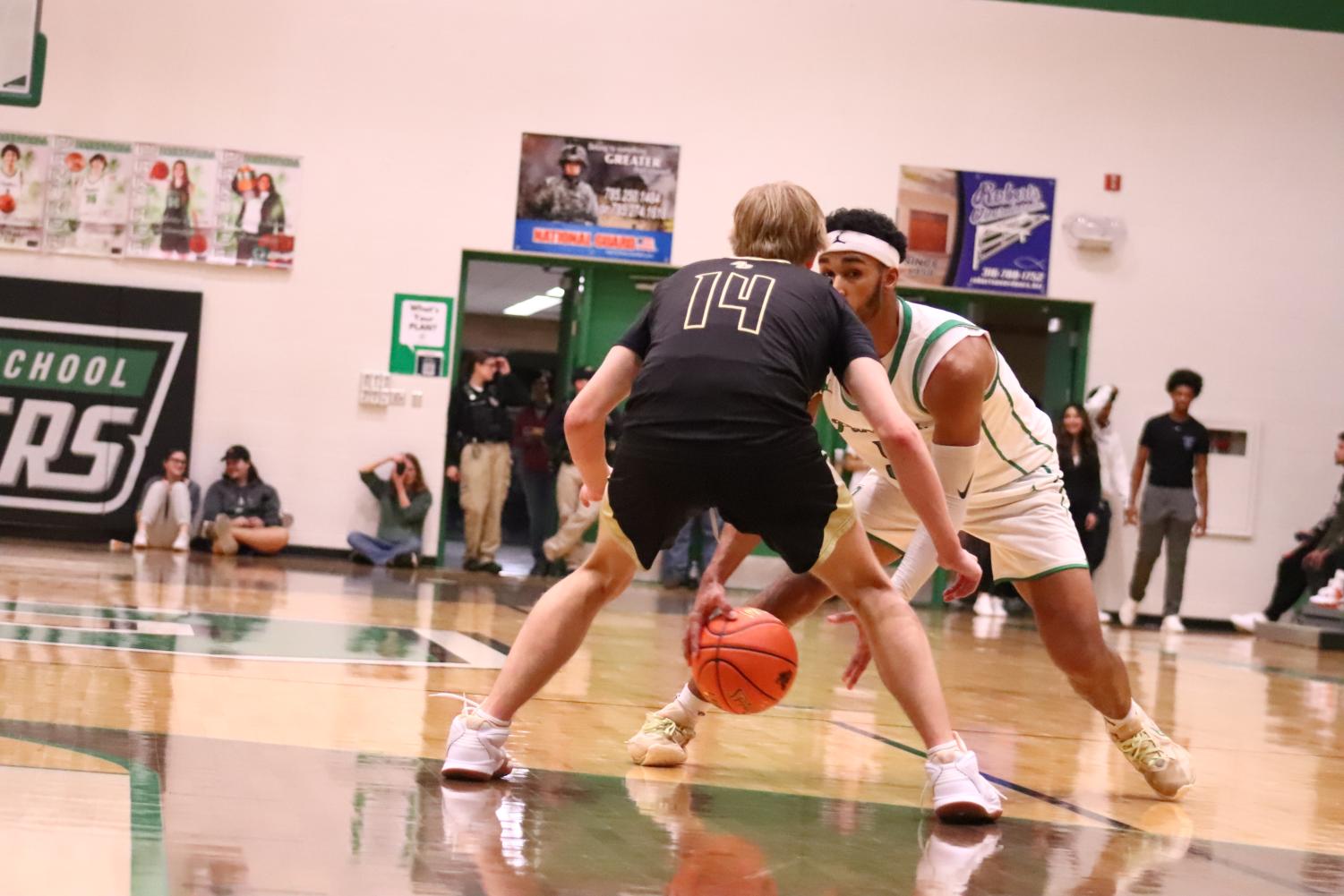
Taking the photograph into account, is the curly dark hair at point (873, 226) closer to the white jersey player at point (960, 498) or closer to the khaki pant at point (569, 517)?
the white jersey player at point (960, 498)

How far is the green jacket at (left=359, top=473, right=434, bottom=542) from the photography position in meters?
13.7

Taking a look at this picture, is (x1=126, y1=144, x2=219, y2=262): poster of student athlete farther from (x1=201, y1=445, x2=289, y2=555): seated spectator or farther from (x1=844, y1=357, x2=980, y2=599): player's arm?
(x1=844, y1=357, x2=980, y2=599): player's arm

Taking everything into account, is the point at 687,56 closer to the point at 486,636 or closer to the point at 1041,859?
the point at 486,636

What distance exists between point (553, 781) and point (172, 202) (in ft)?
37.8

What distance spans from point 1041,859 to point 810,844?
498mm

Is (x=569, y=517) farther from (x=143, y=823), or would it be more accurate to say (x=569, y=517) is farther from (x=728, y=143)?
(x=143, y=823)

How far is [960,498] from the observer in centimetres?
385

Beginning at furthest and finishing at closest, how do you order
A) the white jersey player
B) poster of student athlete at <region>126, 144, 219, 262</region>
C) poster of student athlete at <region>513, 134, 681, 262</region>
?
poster of student athlete at <region>513, 134, 681, 262</region> < poster of student athlete at <region>126, 144, 219, 262</region> < the white jersey player

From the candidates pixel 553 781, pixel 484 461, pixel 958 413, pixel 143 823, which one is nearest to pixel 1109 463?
pixel 484 461

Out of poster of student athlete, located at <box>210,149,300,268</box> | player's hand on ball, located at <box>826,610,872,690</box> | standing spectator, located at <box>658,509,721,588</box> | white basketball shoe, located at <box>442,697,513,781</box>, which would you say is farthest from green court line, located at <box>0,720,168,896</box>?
poster of student athlete, located at <box>210,149,300,268</box>

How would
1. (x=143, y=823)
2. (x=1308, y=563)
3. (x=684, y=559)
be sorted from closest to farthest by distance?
1. (x=143, y=823)
2. (x=1308, y=563)
3. (x=684, y=559)

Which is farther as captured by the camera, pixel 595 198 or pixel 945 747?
pixel 595 198

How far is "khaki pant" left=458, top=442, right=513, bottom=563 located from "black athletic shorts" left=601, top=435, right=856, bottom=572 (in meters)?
10.5

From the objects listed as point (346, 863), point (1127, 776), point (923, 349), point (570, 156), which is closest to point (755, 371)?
point (923, 349)
